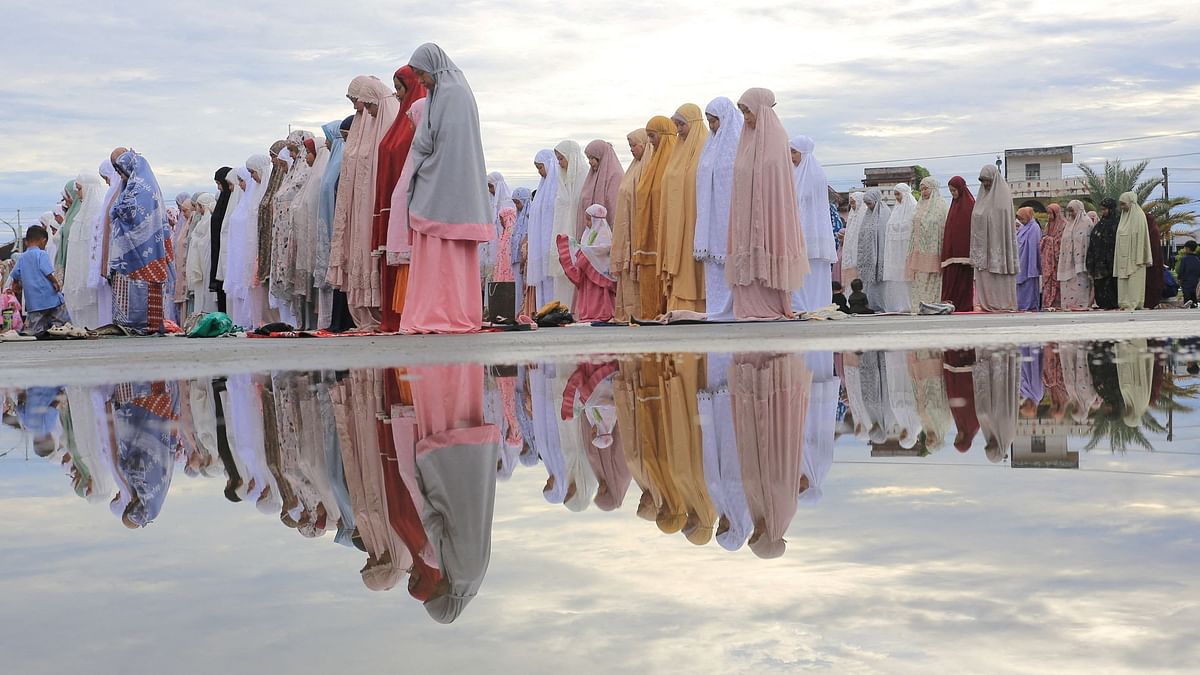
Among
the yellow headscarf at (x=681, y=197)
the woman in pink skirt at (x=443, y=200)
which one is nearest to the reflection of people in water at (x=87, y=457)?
the woman in pink skirt at (x=443, y=200)

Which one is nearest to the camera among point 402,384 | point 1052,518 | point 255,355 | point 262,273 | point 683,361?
point 1052,518

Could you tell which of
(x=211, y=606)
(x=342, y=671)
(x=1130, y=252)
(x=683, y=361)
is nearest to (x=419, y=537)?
(x=211, y=606)

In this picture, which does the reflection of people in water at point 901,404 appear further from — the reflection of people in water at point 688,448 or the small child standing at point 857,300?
the small child standing at point 857,300

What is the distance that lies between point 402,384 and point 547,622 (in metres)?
3.70

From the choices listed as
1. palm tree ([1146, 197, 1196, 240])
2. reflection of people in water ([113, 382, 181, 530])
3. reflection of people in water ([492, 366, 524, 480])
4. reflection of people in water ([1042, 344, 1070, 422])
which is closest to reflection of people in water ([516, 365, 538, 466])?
reflection of people in water ([492, 366, 524, 480])

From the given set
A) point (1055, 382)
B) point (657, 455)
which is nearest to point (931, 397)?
point (1055, 382)

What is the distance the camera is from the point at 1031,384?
165 inches

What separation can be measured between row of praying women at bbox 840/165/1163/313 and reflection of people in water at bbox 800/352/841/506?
Answer: 50.8ft

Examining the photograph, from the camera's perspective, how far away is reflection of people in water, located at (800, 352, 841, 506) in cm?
222

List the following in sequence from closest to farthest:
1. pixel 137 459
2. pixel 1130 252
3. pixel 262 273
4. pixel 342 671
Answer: pixel 342 671 < pixel 137 459 < pixel 262 273 < pixel 1130 252

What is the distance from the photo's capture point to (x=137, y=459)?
9.72 ft

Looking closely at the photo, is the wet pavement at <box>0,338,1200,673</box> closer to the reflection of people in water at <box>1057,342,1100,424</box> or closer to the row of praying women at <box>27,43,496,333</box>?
the reflection of people in water at <box>1057,342,1100,424</box>

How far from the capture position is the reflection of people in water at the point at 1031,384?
3.38 meters

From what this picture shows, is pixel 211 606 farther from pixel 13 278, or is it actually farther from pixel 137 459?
pixel 13 278
